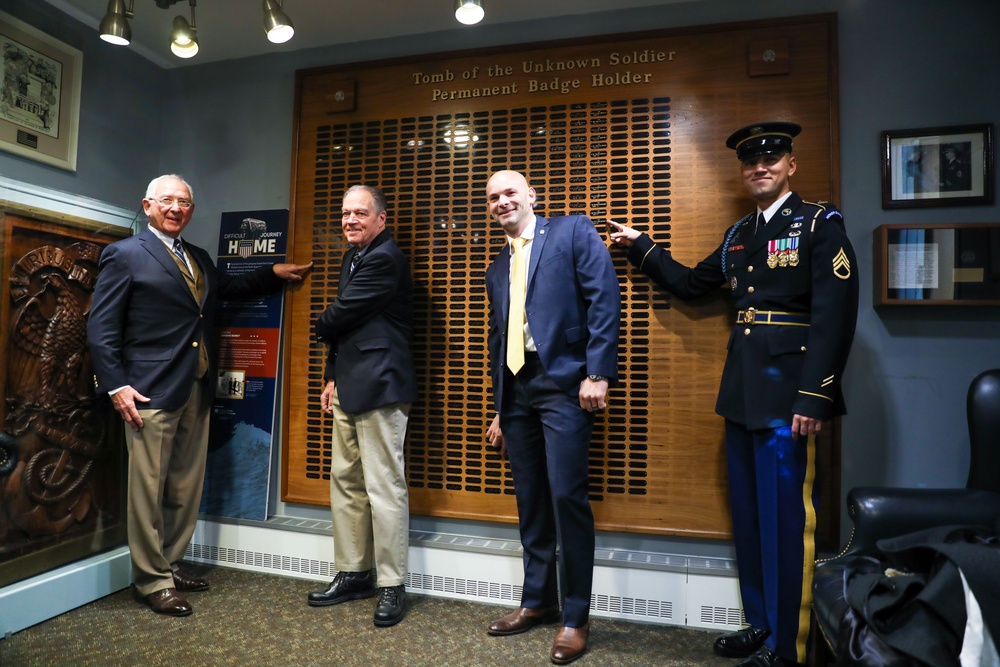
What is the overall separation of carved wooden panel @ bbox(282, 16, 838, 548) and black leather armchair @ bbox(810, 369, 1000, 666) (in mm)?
567

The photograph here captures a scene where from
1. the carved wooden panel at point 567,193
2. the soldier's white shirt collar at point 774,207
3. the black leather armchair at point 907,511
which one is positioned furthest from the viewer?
the carved wooden panel at point 567,193

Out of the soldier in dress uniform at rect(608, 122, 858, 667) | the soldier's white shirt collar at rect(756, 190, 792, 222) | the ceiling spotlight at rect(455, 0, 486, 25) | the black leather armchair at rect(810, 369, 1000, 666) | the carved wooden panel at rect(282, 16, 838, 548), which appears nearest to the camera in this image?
the black leather armchair at rect(810, 369, 1000, 666)

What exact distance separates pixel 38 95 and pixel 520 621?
10.0 ft

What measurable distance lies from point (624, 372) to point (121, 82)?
2.97m

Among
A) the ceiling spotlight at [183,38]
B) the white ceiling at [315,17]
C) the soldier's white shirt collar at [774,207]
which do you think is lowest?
the soldier's white shirt collar at [774,207]

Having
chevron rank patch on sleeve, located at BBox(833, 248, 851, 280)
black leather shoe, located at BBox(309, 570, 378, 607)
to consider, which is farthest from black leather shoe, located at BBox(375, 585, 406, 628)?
chevron rank patch on sleeve, located at BBox(833, 248, 851, 280)

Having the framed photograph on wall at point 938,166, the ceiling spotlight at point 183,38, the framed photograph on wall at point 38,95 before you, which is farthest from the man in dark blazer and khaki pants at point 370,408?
the framed photograph on wall at point 938,166

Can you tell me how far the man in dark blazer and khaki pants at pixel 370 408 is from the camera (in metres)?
2.54

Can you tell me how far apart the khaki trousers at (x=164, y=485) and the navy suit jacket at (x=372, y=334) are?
723 mm

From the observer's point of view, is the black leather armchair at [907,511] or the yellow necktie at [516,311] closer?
the black leather armchair at [907,511]

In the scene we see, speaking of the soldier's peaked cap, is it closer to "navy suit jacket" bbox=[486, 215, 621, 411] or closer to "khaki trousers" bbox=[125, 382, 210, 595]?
"navy suit jacket" bbox=[486, 215, 621, 411]

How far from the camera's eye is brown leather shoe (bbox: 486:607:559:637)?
7.66 feet

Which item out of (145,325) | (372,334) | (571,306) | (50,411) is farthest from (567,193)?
(50,411)

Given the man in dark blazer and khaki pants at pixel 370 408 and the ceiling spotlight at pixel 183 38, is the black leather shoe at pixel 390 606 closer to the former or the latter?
the man in dark blazer and khaki pants at pixel 370 408
